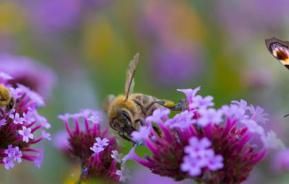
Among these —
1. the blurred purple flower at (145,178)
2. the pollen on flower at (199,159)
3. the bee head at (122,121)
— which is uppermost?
the blurred purple flower at (145,178)

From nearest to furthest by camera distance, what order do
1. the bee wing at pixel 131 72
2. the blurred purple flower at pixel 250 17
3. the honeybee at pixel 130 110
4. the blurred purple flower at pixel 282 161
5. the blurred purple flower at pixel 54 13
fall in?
the honeybee at pixel 130 110
the bee wing at pixel 131 72
the blurred purple flower at pixel 282 161
the blurred purple flower at pixel 250 17
the blurred purple flower at pixel 54 13

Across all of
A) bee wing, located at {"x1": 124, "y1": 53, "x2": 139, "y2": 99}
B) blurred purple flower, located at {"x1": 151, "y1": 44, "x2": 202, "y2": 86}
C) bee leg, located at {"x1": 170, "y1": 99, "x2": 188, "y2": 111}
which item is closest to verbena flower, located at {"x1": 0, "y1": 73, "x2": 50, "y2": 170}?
bee wing, located at {"x1": 124, "y1": 53, "x2": 139, "y2": 99}

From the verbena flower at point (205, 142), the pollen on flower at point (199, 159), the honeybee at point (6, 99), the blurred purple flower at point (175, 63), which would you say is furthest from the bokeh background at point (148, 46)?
the pollen on flower at point (199, 159)

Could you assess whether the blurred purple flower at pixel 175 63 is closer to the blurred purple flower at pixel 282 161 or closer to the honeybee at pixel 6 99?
the blurred purple flower at pixel 282 161

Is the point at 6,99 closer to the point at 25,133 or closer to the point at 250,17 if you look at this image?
the point at 25,133

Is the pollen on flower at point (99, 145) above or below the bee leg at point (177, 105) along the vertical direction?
below

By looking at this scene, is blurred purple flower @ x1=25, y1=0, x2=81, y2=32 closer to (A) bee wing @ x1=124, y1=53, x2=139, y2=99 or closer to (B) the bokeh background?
(B) the bokeh background
